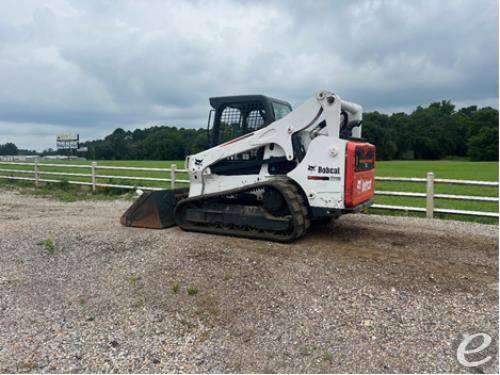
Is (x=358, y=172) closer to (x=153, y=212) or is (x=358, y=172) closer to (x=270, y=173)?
(x=270, y=173)

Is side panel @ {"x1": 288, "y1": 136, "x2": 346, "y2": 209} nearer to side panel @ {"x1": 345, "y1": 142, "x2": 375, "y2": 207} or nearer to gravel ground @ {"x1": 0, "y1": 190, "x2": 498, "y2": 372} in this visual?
side panel @ {"x1": 345, "y1": 142, "x2": 375, "y2": 207}

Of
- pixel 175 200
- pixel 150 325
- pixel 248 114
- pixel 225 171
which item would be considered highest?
pixel 248 114

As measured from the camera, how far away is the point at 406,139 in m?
72.8

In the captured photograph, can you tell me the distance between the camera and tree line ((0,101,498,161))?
2500 inches

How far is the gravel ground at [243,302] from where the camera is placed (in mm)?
3877

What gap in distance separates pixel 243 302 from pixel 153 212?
12.5 feet

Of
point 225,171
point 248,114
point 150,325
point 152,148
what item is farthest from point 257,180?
point 152,148

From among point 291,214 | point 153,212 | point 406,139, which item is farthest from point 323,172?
point 406,139

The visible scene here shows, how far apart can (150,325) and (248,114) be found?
4.32 metres

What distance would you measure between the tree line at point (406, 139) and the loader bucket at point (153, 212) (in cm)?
4972

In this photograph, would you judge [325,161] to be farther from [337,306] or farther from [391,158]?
[391,158]

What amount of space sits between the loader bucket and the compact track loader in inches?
0.7

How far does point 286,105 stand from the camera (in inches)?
324

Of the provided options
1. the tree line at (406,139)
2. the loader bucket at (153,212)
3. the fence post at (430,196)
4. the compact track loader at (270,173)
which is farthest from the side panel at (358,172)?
the tree line at (406,139)
